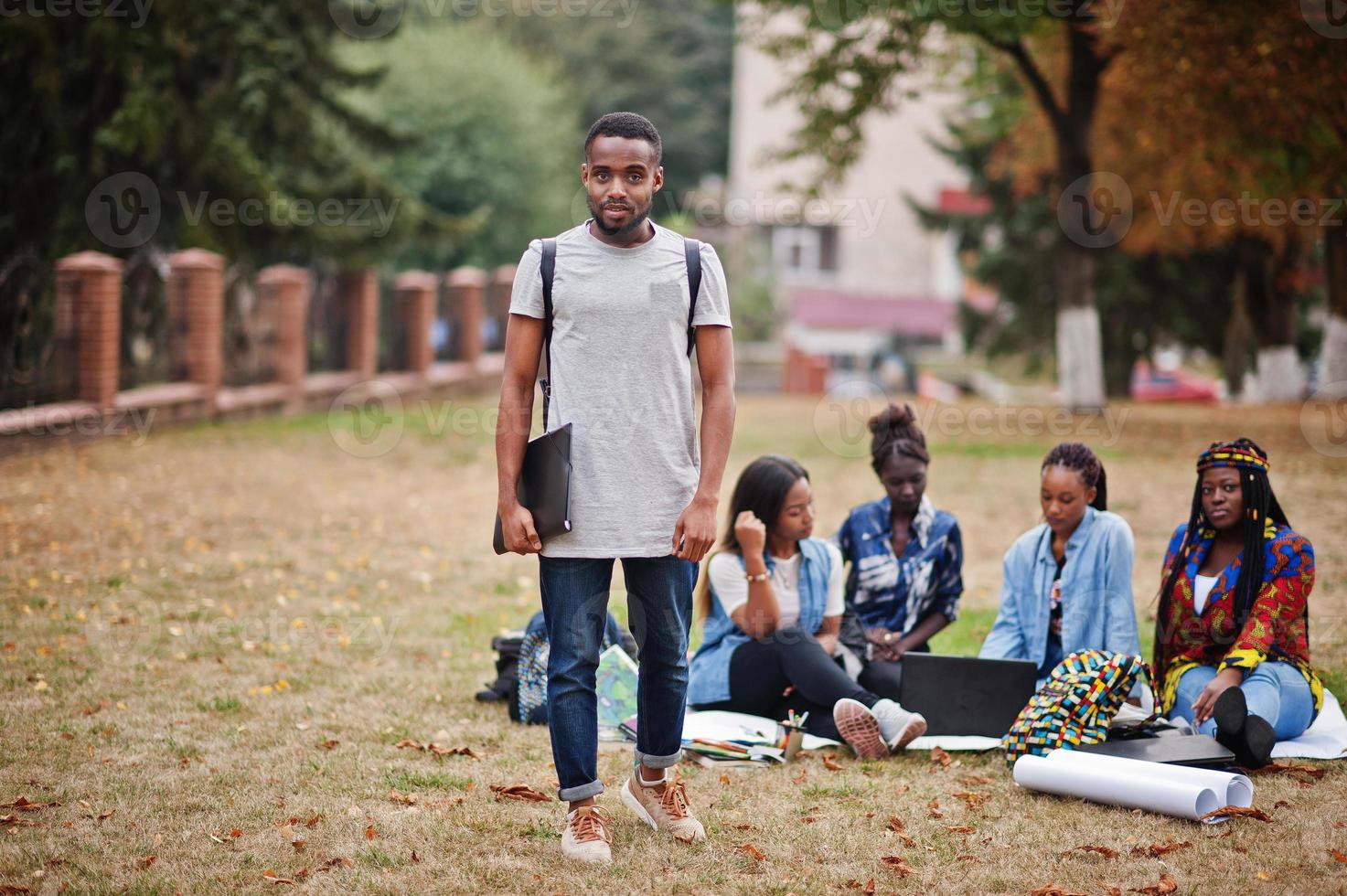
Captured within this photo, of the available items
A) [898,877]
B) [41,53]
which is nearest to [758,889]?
[898,877]

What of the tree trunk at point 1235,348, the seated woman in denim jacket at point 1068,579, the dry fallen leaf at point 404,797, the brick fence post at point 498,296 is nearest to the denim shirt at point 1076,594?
the seated woman in denim jacket at point 1068,579

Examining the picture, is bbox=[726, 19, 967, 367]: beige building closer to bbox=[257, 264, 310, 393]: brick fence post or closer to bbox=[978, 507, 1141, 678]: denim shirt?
bbox=[257, 264, 310, 393]: brick fence post

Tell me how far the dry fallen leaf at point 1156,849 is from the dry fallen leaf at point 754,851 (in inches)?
44.7

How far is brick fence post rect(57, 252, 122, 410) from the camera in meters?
15.0

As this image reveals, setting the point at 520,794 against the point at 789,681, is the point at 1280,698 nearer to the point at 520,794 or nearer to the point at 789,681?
the point at 789,681

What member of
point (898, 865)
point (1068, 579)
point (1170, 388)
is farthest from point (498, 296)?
point (898, 865)

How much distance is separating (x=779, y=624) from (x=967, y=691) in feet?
2.62

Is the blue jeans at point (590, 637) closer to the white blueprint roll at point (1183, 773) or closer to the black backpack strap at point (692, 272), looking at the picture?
the black backpack strap at point (692, 272)

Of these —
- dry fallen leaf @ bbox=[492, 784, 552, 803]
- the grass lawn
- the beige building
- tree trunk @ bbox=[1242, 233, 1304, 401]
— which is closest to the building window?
the beige building

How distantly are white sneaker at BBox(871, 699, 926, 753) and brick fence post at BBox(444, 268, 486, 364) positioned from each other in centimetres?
2081

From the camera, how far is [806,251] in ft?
168

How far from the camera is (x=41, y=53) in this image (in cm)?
1672

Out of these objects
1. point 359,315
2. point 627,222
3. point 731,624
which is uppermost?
point 359,315

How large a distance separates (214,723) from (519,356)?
2.48 metres
